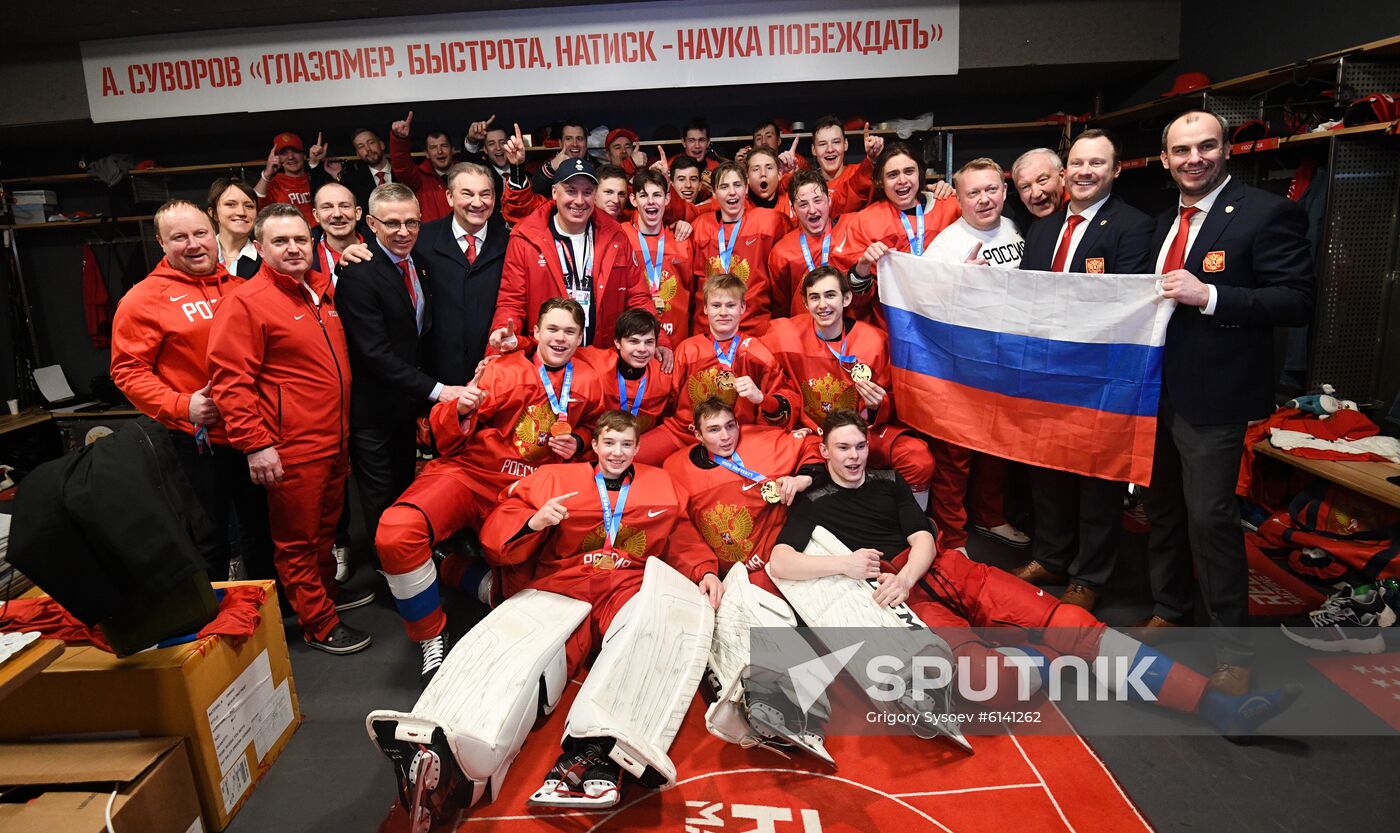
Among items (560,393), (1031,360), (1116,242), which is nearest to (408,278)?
(560,393)

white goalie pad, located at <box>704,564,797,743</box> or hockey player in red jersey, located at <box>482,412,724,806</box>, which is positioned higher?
hockey player in red jersey, located at <box>482,412,724,806</box>

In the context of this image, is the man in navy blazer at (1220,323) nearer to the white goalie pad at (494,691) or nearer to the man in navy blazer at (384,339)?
the white goalie pad at (494,691)

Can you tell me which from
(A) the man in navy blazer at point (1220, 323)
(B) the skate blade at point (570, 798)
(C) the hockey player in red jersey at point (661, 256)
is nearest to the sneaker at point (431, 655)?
(B) the skate blade at point (570, 798)

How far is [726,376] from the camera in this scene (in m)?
3.52

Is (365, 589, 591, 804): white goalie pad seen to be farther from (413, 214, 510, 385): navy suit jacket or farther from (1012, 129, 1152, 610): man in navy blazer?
(1012, 129, 1152, 610): man in navy blazer

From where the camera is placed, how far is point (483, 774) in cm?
218

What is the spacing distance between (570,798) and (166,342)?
7.78ft

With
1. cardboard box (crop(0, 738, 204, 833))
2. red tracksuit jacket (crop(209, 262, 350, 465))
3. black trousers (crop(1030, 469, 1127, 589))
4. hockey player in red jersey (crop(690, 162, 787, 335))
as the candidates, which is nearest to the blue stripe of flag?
black trousers (crop(1030, 469, 1127, 589))

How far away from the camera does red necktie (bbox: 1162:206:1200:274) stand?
273 cm

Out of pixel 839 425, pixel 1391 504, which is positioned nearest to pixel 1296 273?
pixel 1391 504

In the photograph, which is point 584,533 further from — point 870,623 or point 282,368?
point 282,368

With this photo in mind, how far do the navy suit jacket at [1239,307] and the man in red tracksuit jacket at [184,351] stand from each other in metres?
3.58

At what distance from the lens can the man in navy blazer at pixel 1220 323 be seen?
254 cm

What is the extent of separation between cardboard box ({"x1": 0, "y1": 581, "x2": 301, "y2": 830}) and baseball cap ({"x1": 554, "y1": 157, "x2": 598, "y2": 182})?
2.33 m
